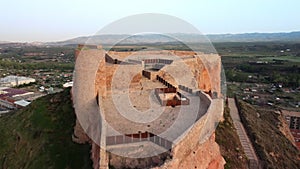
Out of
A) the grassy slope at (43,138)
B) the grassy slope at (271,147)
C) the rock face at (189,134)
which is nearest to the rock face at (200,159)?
the rock face at (189,134)

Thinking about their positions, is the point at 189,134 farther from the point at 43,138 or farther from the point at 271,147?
the point at 271,147

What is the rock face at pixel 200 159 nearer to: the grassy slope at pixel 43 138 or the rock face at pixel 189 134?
the rock face at pixel 189 134

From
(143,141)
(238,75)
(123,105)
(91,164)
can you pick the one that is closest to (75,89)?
(123,105)

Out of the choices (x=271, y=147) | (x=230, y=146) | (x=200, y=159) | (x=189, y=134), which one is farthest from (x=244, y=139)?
(x=189, y=134)

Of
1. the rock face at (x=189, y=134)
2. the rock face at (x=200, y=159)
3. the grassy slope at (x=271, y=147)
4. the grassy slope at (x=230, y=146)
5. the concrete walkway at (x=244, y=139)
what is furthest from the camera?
the grassy slope at (x=271, y=147)

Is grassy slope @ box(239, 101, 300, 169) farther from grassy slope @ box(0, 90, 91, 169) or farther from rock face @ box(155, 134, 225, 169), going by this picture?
grassy slope @ box(0, 90, 91, 169)
